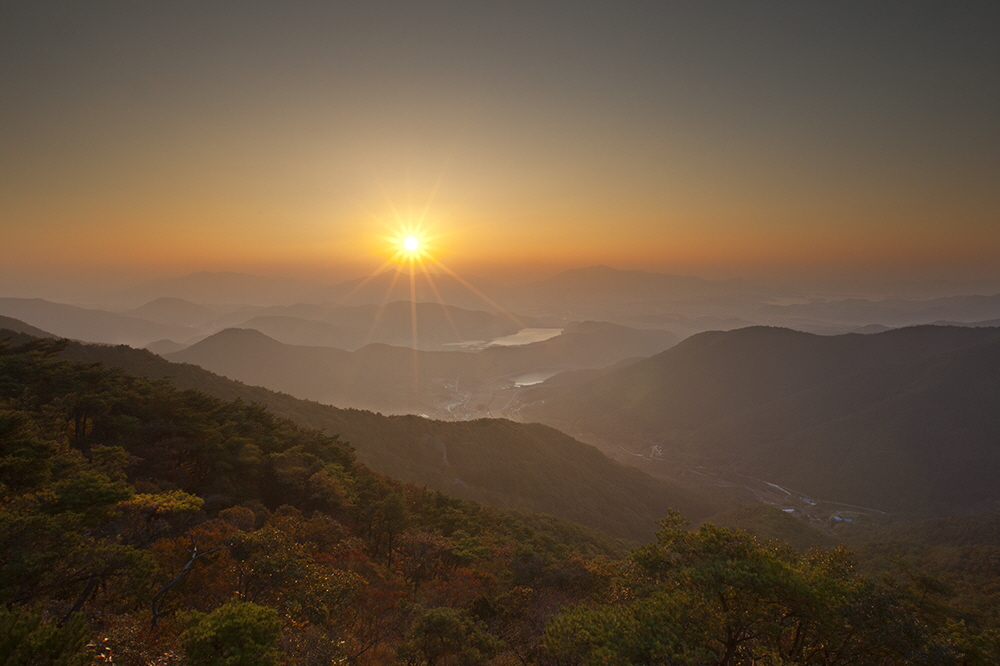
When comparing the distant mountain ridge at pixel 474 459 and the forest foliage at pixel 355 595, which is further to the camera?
the distant mountain ridge at pixel 474 459

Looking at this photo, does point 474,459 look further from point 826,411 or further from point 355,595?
point 826,411

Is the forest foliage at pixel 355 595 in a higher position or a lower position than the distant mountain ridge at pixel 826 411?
higher

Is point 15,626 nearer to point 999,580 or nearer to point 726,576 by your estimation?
point 726,576

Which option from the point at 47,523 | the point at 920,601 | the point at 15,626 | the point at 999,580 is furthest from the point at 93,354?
the point at 999,580

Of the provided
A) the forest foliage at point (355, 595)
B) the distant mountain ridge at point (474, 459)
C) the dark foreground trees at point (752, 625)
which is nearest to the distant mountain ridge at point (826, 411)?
the distant mountain ridge at point (474, 459)

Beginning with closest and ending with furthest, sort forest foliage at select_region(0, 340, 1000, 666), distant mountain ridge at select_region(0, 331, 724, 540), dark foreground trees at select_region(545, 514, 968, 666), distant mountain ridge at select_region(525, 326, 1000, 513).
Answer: forest foliage at select_region(0, 340, 1000, 666)
dark foreground trees at select_region(545, 514, 968, 666)
distant mountain ridge at select_region(0, 331, 724, 540)
distant mountain ridge at select_region(525, 326, 1000, 513)

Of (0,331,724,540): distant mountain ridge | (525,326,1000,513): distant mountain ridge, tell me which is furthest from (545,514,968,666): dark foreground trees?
(525,326,1000,513): distant mountain ridge

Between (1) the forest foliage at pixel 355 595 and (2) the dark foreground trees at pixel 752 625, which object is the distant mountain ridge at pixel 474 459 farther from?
(2) the dark foreground trees at pixel 752 625

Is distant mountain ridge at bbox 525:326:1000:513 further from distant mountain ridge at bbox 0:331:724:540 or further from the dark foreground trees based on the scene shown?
the dark foreground trees

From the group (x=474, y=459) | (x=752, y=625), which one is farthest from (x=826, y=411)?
(x=752, y=625)
